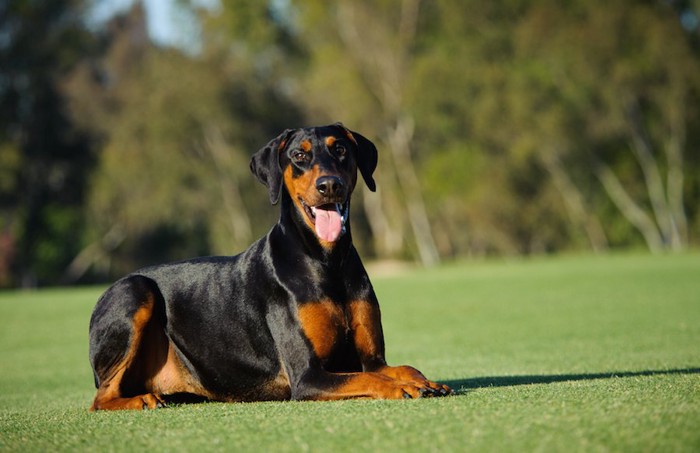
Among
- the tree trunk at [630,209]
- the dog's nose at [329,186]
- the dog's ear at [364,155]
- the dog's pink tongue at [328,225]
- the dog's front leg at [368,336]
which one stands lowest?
the tree trunk at [630,209]

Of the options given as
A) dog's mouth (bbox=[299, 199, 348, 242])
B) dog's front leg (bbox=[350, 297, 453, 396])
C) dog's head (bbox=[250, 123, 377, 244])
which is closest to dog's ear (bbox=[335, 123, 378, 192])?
dog's head (bbox=[250, 123, 377, 244])

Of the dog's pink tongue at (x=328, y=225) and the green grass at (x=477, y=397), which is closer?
the green grass at (x=477, y=397)

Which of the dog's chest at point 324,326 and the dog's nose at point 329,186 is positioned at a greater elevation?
the dog's nose at point 329,186

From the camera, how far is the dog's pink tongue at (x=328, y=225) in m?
6.11

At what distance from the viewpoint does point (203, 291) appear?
21.6ft

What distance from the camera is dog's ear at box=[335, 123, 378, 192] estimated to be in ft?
21.7

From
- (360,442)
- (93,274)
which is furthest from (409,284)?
(93,274)

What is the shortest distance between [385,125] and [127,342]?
45.7 metres

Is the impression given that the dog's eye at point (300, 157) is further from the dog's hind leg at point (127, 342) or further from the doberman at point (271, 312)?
the dog's hind leg at point (127, 342)

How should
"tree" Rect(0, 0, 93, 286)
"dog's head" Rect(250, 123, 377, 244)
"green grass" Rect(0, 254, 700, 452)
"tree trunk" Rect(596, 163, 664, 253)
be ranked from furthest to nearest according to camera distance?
1. "tree" Rect(0, 0, 93, 286)
2. "tree trunk" Rect(596, 163, 664, 253)
3. "dog's head" Rect(250, 123, 377, 244)
4. "green grass" Rect(0, 254, 700, 452)

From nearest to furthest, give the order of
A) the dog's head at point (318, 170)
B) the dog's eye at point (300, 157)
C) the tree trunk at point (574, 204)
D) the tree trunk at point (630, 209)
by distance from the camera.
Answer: the dog's head at point (318, 170)
the dog's eye at point (300, 157)
the tree trunk at point (630, 209)
the tree trunk at point (574, 204)

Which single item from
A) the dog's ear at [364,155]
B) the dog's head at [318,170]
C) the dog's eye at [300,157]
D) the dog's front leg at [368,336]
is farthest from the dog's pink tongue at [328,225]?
the dog's ear at [364,155]

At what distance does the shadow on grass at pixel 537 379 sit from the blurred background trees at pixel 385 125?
123 ft

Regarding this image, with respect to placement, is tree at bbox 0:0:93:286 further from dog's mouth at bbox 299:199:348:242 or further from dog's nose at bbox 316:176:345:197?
dog's nose at bbox 316:176:345:197
